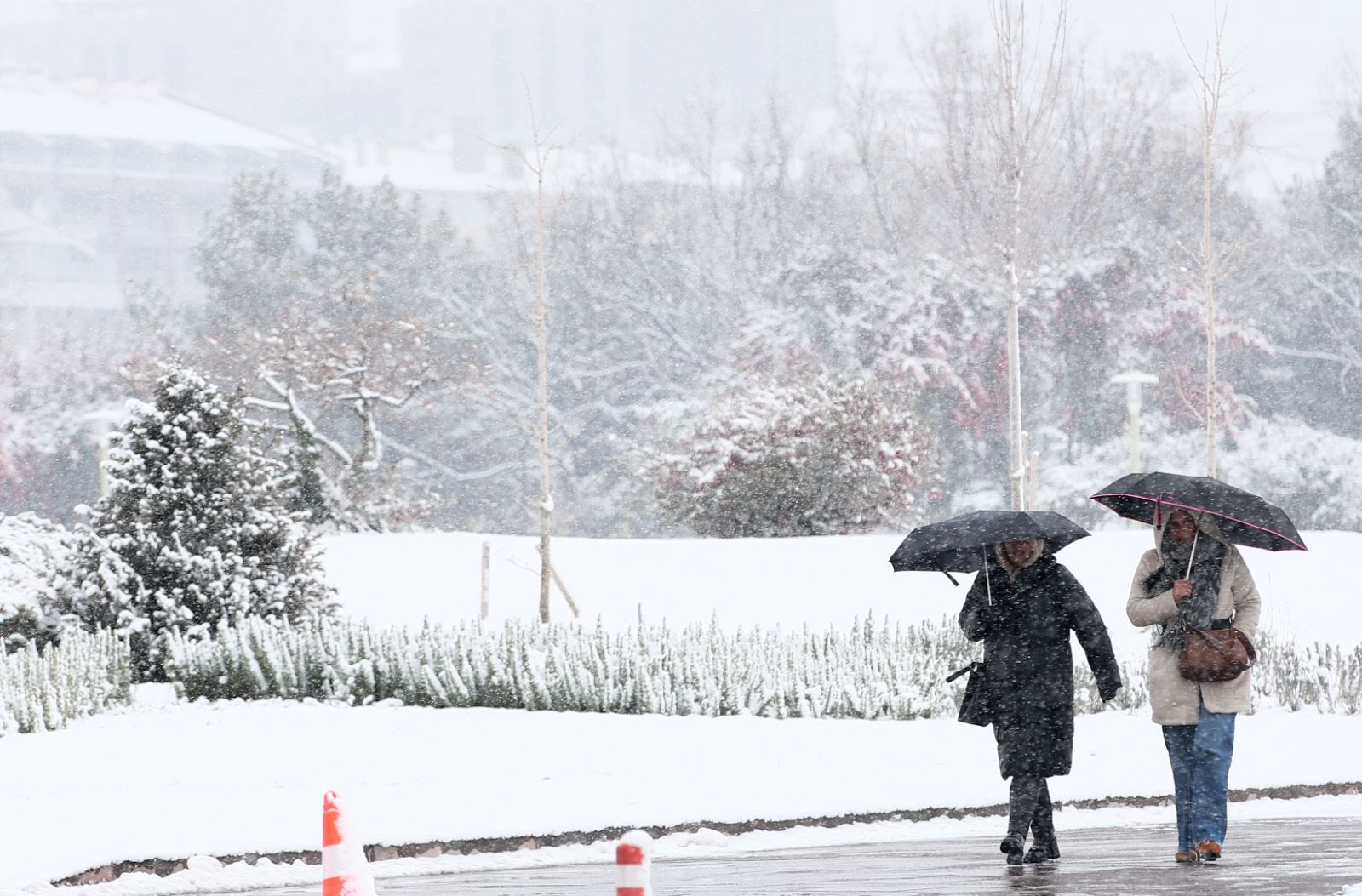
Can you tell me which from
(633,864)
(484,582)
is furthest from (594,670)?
(633,864)

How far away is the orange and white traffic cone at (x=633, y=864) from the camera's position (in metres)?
3.92

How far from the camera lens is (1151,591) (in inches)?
299

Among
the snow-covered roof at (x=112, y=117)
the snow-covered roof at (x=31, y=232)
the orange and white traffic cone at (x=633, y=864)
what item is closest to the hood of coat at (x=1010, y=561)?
the orange and white traffic cone at (x=633, y=864)

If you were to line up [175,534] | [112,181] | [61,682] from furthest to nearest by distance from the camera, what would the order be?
[112,181], [175,534], [61,682]

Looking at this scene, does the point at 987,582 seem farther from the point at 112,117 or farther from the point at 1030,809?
the point at 112,117

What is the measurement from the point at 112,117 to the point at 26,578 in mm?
60073

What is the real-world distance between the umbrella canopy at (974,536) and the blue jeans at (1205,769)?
881 mm

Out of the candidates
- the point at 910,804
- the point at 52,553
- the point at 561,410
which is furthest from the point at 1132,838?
the point at 561,410

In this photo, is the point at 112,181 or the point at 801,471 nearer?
the point at 801,471

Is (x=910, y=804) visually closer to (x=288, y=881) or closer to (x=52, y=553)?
(x=288, y=881)

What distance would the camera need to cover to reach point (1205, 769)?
24.1ft

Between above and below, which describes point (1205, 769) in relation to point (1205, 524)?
below

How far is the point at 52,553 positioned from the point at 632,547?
9.82m

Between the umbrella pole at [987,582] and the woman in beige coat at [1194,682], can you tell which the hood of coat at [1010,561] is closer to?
the umbrella pole at [987,582]
